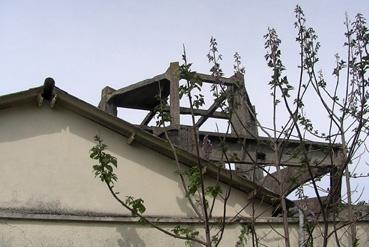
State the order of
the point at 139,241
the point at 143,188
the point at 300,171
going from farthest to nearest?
the point at 143,188
the point at 139,241
the point at 300,171

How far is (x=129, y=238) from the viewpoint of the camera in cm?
811

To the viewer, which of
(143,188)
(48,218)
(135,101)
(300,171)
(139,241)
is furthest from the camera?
(135,101)

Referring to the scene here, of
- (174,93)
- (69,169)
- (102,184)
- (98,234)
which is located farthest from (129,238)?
(174,93)

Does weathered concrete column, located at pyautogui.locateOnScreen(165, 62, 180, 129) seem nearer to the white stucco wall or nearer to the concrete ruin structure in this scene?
the concrete ruin structure

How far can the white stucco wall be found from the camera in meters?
7.90

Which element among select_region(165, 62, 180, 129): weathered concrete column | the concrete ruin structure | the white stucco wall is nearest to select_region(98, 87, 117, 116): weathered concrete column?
select_region(165, 62, 180, 129): weathered concrete column

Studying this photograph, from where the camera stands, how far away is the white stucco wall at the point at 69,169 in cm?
790

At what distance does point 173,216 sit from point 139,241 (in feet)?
2.66

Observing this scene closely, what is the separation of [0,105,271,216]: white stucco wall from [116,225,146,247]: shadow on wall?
1.14 feet

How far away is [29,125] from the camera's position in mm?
8375

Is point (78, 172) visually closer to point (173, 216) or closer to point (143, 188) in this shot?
point (143, 188)

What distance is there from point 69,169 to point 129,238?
151 cm

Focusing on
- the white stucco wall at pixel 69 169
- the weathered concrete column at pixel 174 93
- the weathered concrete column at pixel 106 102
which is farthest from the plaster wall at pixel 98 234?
the weathered concrete column at pixel 106 102

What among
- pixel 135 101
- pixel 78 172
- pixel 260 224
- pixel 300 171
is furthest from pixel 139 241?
pixel 135 101
